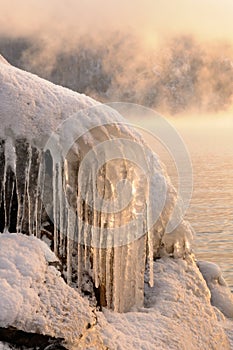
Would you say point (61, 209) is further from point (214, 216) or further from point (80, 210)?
point (214, 216)

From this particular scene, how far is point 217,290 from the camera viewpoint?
10.1 meters

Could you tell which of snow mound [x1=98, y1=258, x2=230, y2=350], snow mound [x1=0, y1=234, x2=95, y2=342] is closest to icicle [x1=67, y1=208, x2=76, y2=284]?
snow mound [x1=0, y1=234, x2=95, y2=342]

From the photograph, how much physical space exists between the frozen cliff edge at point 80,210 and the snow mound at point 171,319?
2 centimetres

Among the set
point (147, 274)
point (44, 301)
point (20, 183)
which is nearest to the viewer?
point (44, 301)

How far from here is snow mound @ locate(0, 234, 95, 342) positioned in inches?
209

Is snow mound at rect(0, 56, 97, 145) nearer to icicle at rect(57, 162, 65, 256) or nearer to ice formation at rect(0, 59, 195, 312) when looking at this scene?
ice formation at rect(0, 59, 195, 312)

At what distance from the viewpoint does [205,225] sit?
2691 centimetres

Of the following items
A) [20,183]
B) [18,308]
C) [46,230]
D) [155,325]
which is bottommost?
[155,325]

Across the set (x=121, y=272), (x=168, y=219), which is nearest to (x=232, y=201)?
(x=168, y=219)

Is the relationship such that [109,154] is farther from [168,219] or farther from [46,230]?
[168,219]

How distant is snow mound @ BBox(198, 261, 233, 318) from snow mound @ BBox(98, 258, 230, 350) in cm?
86

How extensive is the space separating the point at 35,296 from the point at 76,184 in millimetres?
1753

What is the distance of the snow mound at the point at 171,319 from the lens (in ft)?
21.7

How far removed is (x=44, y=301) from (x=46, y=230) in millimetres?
1290
